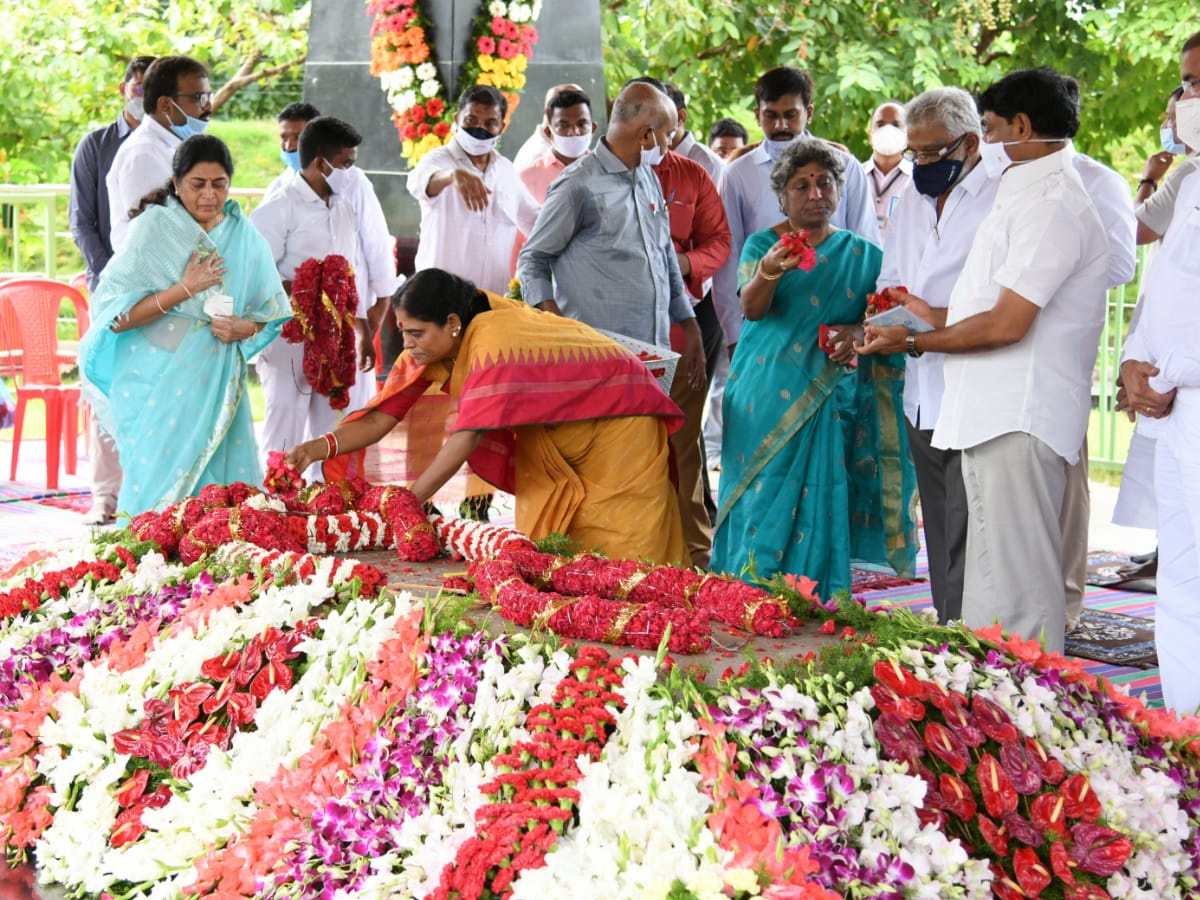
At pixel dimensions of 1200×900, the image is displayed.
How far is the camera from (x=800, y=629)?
2736 millimetres

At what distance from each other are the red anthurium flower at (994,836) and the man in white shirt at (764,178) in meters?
3.95

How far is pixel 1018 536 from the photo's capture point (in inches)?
145

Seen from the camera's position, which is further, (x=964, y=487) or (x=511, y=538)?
(x=964, y=487)

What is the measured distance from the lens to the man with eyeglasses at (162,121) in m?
5.66

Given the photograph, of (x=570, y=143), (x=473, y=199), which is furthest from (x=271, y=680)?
(x=570, y=143)

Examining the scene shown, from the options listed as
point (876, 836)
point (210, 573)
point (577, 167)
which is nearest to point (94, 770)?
point (210, 573)

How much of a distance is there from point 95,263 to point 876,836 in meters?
5.19

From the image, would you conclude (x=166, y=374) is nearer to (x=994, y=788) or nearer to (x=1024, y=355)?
(x=1024, y=355)

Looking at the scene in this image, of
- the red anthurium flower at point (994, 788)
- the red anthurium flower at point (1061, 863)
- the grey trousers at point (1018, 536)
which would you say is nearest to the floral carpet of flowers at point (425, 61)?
the grey trousers at point (1018, 536)

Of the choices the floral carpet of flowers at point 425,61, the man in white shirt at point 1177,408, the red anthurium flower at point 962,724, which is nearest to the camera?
the red anthurium flower at point 962,724

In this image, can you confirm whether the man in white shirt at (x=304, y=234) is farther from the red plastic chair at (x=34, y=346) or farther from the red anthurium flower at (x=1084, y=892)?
the red anthurium flower at (x=1084, y=892)

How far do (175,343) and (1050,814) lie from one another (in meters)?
3.49

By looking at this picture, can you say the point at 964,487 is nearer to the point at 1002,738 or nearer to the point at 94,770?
the point at 1002,738

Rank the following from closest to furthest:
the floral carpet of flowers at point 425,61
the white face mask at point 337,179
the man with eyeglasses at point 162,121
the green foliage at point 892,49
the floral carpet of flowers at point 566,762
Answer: the floral carpet of flowers at point 566,762, the man with eyeglasses at point 162,121, the white face mask at point 337,179, the floral carpet of flowers at point 425,61, the green foliage at point 892,49
